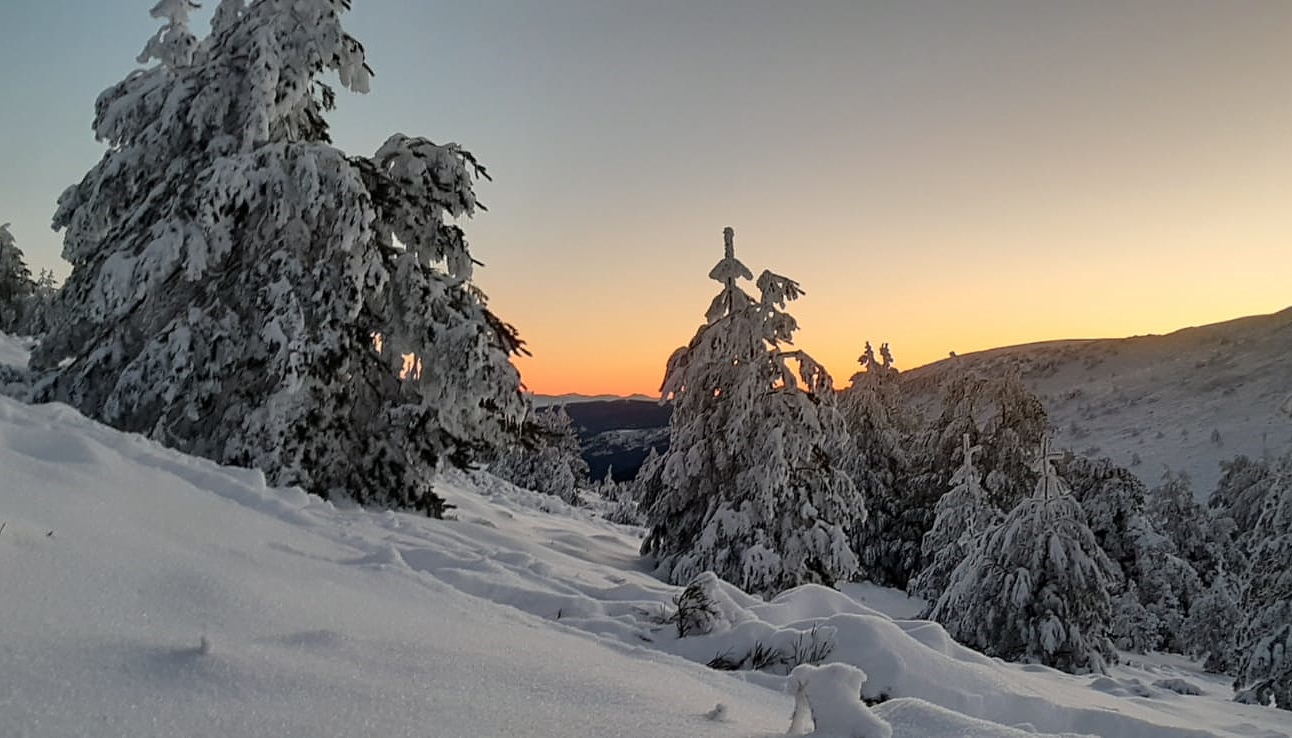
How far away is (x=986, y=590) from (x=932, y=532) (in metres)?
7.14

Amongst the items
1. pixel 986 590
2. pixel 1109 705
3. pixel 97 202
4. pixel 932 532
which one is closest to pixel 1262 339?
pixel 932 532

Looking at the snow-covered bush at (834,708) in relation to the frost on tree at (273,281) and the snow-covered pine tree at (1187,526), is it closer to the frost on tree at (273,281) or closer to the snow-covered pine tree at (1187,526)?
the frost on tree at (273,281)

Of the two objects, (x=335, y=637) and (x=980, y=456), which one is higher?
(x=980, y=456)

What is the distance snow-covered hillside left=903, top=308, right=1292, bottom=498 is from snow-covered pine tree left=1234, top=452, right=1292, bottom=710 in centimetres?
3067

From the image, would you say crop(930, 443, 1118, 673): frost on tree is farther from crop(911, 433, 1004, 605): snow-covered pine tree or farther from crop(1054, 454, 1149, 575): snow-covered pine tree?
crop(1054, 454, 1149, 575): snow-covered pine tree

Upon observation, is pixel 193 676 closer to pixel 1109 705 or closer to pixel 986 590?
pixel 1109 705

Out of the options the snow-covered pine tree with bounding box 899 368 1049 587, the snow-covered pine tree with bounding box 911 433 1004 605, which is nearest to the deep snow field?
the snow-covered pine tree with bounding box 911 433 1004 605

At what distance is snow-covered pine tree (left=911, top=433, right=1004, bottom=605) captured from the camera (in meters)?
20.1

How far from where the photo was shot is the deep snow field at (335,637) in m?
1.80

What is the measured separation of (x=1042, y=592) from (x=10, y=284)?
111 feet

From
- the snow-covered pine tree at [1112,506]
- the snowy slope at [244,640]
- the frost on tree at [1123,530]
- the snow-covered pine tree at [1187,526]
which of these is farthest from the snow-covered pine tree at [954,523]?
the snowy slope at [244,640]

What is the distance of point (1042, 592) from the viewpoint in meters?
14.4

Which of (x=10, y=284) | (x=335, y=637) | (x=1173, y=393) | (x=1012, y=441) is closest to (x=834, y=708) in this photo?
(x=335, y=637)

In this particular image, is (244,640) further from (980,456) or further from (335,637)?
(980,456)
